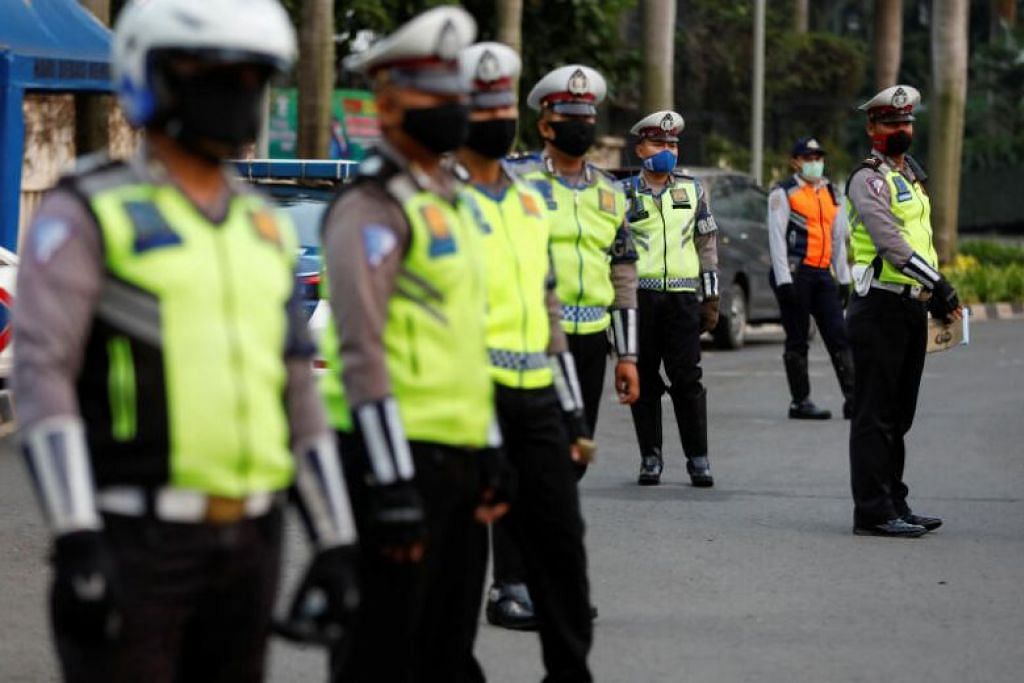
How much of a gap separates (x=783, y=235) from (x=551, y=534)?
9928 mm

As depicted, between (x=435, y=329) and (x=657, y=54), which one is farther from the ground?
(x=657, y=54)

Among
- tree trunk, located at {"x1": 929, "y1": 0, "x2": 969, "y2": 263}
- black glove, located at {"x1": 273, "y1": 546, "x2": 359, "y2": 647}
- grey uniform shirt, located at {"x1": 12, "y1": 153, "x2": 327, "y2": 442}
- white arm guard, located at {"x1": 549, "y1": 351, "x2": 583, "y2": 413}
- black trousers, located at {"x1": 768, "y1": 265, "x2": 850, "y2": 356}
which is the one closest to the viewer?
grey uniform shirt, located at {"x1": 12, "y1": 153, "x2": 327, "y2": 442}

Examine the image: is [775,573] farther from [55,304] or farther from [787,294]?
[787,294]

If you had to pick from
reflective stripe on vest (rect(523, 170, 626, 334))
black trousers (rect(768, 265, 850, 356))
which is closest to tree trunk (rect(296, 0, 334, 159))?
black trousers (rect(768, 265, 850, 356))

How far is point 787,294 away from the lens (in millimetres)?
16328

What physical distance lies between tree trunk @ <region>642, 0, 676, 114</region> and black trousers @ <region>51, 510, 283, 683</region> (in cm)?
2514

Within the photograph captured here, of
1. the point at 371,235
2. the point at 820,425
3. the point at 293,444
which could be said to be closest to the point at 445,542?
the point at 371,235

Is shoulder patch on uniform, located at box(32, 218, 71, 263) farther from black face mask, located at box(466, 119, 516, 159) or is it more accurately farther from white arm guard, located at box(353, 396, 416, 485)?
black face mask, located at box(466, 119, 516, 159)

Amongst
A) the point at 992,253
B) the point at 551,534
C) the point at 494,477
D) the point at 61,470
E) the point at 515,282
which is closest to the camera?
the point at 61,470

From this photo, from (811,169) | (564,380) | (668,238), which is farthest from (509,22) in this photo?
(564,380)

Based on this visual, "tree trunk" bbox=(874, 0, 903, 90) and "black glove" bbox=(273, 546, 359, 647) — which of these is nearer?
"black glove" bbox=(273, 546, 359, 647)

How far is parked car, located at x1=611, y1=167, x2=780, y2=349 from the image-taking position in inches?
859

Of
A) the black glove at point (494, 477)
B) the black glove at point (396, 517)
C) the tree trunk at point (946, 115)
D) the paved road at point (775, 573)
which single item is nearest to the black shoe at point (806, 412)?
the paved road at point (775, 573)

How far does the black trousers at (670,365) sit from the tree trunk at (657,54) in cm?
1707
